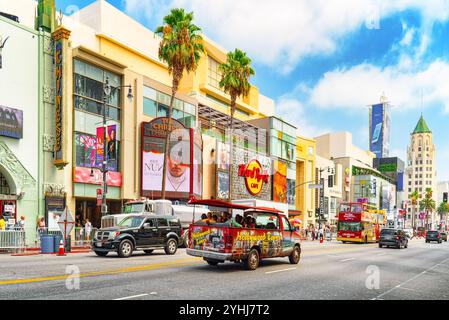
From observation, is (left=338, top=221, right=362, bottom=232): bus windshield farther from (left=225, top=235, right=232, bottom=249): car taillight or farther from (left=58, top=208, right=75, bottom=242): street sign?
(left=225, top=235, right=232, bottom=249): car taillight

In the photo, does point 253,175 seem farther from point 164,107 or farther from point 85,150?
point 85,150

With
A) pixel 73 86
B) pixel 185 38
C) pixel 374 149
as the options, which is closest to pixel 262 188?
pixel 185 38

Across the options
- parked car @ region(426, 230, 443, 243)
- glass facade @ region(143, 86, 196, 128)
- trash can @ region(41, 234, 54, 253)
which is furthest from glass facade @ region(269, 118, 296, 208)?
trash can @ region(41, 234, 54, 253)

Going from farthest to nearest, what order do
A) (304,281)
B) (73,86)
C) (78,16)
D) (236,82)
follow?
1. (78,16)
2. (236,82)
3. (73,86)
4. (304,281)

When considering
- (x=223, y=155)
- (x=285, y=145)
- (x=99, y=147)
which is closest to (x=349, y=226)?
(x=223, y=155)

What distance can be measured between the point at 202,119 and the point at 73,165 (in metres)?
20.2

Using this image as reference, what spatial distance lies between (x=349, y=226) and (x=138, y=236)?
28.8 m

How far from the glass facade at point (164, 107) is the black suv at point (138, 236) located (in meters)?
19.0

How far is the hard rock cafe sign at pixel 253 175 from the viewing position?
174 feet

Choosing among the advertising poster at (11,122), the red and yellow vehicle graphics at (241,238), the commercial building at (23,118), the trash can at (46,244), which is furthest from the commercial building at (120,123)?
the red and yellow vehicle graphics at (241,238)

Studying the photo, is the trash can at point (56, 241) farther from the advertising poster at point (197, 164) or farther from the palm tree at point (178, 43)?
the advertising poster at point (197, 164)

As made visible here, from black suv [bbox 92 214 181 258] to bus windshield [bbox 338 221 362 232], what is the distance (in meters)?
25.5
